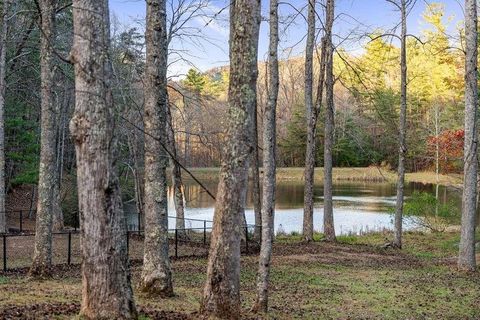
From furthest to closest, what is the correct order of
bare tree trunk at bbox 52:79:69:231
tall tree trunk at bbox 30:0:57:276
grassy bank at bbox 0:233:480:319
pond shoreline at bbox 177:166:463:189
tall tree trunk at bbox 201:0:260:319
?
pond shoreline at bbox 177:166:463:189
bare tree trunk at bbox 52:79:69:231
tall tree trunk at bbox 30:0:57:276
grassy bank at bbox 0:233:480:319
tall tree trunk at bbox 201:0:260:319

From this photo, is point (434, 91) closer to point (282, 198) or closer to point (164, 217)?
point (282, 198)

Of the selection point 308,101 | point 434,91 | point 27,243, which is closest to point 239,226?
point 27,243

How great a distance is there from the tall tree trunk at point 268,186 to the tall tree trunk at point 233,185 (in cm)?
127

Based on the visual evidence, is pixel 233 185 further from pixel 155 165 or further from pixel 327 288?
pixel 327 288

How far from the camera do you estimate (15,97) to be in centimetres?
2459

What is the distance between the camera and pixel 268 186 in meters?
7.42

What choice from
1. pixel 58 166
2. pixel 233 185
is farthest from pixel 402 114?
pixel 58 166

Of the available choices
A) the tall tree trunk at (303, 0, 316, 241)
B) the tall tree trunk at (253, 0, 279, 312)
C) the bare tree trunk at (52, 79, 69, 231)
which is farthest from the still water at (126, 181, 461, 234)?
the tall tree trunk at (253, 0, 279, 312)

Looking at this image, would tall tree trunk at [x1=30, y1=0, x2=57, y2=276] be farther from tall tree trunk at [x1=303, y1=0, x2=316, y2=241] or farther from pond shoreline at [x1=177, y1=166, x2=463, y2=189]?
pond shoreline at [x1=177, y1=166, x2=463, y2=189]

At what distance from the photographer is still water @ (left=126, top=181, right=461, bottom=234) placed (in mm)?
24734

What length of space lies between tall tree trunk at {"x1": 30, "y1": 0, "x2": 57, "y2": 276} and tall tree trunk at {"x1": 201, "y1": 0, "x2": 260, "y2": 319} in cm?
488

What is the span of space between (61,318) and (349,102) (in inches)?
2267

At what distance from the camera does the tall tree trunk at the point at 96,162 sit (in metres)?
4.81

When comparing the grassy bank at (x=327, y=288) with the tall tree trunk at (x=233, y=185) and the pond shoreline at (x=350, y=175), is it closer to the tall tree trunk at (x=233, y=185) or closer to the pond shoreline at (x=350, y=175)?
the tall tree trunk at (x=233, y=185)
